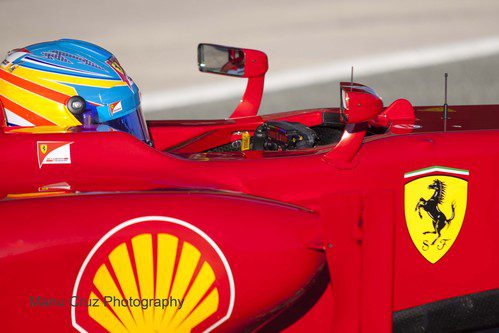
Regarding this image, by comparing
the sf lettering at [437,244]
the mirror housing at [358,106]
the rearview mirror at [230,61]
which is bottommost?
the sf lettering at [437,244]

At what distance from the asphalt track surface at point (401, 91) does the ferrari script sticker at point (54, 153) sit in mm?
3134

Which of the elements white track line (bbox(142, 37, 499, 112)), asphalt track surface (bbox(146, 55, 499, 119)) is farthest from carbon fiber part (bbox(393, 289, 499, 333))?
white track line (bbox(142, 37, 499, 112))

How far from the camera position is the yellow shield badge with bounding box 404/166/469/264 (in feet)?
7.73

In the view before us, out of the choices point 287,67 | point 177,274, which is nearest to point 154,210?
point 177,274

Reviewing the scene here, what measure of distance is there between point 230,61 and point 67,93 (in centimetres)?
99

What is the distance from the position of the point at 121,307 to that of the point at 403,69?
170 inches

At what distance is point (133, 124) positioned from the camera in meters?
2.59

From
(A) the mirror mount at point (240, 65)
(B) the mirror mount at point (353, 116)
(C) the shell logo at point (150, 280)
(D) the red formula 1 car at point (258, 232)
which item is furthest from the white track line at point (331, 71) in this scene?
(C) the shell logo at point (150, 280)

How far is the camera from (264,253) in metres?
2.00

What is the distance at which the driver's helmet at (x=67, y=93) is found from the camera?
97.9 inches

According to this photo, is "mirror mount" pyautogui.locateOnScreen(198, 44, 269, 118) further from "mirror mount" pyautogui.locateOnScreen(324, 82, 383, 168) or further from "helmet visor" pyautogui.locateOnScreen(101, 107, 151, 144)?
"mirror mount" pyautogui.locateOnScreen(324, 82, 383, 168)

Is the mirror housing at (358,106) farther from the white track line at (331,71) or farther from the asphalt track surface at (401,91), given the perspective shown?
the white track line at (331,71)

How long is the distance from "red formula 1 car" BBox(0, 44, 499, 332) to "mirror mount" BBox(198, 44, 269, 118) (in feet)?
1.99

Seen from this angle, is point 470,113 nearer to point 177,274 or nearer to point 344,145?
point 344,145
